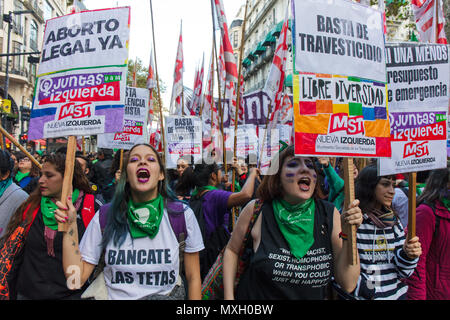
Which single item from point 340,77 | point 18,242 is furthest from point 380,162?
point 18,242

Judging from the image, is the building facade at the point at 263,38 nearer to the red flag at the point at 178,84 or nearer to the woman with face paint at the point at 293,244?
the red flag at the point at 178,84

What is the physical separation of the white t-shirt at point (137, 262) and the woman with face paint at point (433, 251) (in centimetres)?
181

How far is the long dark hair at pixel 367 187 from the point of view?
2756 mm

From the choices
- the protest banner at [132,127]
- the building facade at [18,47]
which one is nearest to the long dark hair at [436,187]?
the protest banner at [132,127]

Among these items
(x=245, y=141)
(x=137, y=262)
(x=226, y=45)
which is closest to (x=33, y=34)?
(x=245, y=141)

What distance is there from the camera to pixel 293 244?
6.77 feet

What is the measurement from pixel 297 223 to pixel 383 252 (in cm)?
84

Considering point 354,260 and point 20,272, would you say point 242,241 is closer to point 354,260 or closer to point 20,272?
point 354,260

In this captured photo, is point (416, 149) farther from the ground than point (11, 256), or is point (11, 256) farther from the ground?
point (416, 149)

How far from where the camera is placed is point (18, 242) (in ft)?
8.09

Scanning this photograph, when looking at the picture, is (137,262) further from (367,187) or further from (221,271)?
(367,187)

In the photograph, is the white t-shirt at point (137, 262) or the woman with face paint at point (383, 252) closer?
the white t-shirt at point (137, 262)
